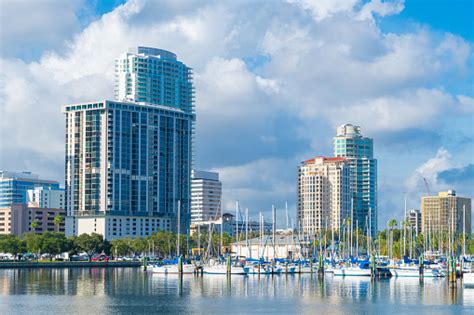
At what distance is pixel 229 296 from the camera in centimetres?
13250

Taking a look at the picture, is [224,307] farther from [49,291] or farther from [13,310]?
[49,291]

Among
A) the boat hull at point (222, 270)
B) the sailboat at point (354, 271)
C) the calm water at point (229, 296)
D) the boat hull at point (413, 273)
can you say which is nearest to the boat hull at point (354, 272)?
the sailboat at point (354, 271)

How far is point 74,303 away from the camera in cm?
12119

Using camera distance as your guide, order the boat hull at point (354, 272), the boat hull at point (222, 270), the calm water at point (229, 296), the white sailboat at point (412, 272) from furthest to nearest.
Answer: the boat hull at point (222, 270) → the boat hull at point (354, 272) → the white sailboat at point (412, 272) → the calm water at point (229, 296)

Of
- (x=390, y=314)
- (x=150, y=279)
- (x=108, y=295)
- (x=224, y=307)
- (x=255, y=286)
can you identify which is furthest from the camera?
(x=150, y=279)

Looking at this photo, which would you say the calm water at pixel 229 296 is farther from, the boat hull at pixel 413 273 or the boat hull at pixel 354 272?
the boat hull at pixel 354 272

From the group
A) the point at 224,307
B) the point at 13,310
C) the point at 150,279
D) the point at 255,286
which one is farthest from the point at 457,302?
the point at 150,279

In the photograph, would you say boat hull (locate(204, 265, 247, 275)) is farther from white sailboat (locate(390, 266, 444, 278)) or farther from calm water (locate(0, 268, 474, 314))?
white sailboat (locate(390, 266, 444, 278))

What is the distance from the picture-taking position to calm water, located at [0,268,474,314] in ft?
373

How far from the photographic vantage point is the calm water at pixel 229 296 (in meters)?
114

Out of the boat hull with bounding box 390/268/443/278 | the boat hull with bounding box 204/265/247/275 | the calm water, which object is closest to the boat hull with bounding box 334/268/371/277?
the boat hull with bounding box 390/268/443/278

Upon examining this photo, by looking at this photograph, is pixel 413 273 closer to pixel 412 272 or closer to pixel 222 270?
pixel 412 272

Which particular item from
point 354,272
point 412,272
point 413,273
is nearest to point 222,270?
point 354,272

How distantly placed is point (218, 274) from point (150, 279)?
17195 mm
